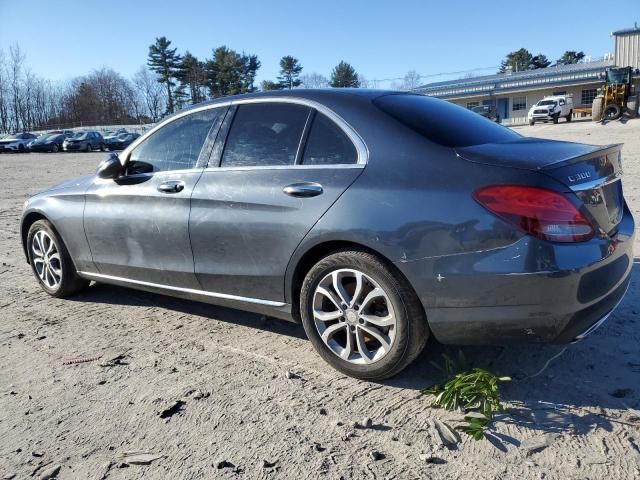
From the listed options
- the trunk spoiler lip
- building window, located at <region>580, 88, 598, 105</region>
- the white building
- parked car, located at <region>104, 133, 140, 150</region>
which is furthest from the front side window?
building window, located at <region>580, 88, 598, 105</region>

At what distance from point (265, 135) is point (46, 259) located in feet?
8.83

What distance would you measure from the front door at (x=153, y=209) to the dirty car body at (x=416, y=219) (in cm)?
2

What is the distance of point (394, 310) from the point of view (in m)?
2.98

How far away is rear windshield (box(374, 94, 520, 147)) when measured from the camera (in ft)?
10.2

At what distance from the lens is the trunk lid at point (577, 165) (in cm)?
276

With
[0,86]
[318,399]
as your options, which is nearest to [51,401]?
[318,399]

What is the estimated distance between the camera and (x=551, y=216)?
2633 millimetres

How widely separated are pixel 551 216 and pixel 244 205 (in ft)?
5.96

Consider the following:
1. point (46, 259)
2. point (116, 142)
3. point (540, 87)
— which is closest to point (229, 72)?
point (116, 142)

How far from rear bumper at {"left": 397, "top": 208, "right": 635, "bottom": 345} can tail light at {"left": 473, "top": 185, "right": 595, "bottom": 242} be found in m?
0.05

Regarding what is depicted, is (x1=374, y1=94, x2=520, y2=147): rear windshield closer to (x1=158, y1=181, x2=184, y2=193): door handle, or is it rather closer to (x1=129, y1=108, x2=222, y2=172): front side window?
(x1=129, y1=108, x2=222, y2=172): front side window

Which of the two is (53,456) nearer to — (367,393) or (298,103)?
(367,393)

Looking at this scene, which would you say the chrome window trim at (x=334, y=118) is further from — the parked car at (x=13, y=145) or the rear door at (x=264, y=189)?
the parked car at (x=13, y=145)

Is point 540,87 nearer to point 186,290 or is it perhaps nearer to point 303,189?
point 186,290
